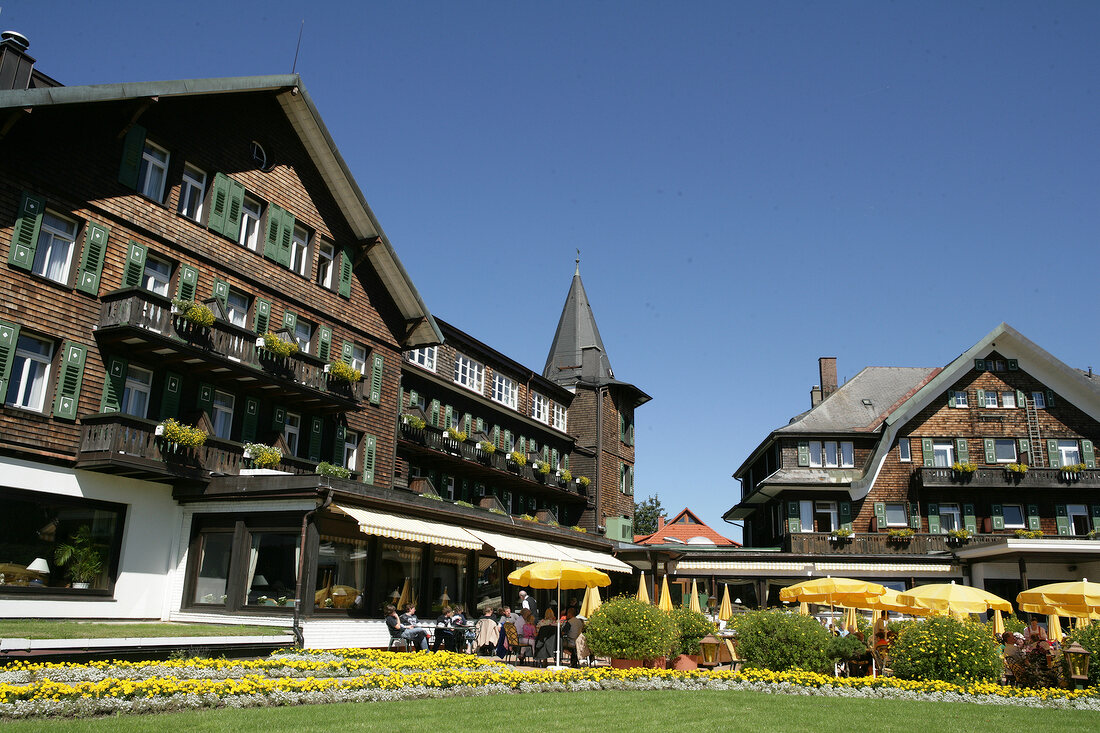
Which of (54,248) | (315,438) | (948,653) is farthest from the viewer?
(315,438)

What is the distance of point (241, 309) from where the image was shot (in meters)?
23.7

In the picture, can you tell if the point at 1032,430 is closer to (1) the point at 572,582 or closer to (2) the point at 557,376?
(2) the point at 557,376

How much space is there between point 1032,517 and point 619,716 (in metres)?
34.3

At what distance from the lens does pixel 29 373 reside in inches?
717

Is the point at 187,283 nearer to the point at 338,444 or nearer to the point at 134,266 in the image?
the point at 134,266

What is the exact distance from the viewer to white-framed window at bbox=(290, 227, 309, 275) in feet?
84.7

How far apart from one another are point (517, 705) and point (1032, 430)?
3600 centimetres

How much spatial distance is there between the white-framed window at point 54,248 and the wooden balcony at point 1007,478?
3426 centimetres

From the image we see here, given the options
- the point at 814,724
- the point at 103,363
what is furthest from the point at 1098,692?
the point at 103,363

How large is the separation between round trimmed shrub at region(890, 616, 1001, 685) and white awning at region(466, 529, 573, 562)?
1132 cm

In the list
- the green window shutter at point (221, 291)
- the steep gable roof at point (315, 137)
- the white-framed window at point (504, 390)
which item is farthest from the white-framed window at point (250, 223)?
the white-framed window at point (504, 390)

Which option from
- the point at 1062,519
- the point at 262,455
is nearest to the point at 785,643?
the point at 262,455

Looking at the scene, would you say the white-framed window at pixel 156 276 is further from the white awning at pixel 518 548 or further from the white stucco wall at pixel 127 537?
the white awning at pixel 518 548

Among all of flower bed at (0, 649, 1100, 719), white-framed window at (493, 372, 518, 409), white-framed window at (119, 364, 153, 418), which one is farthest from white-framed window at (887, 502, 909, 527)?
white-framed window at (119, 364, 153, 418)
